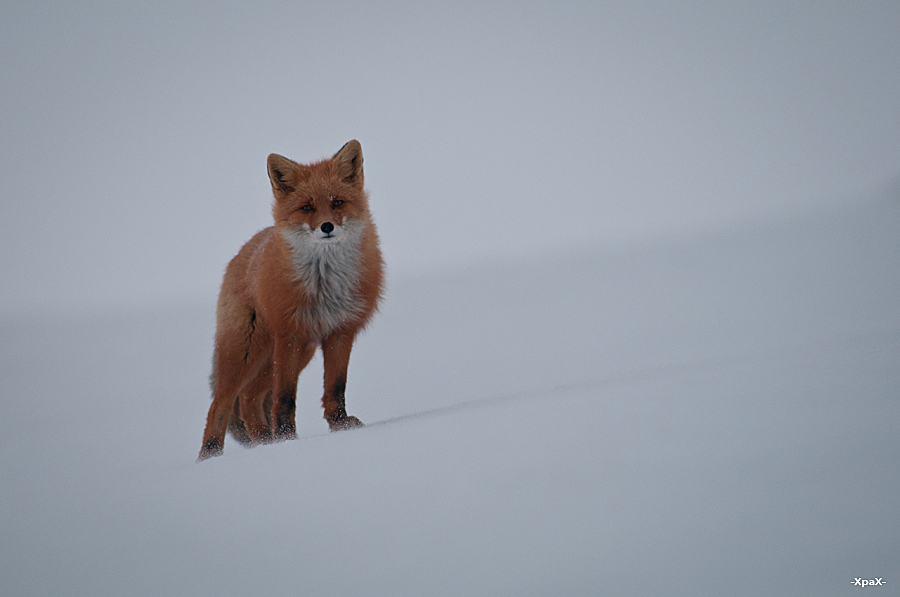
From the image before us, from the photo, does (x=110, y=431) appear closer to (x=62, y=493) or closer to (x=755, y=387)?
(x=62, y=493)

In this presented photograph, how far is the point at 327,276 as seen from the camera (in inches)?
163

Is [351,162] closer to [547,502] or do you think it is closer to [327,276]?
[327,276]

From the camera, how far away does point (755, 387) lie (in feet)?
9.25

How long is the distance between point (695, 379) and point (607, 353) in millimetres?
4055

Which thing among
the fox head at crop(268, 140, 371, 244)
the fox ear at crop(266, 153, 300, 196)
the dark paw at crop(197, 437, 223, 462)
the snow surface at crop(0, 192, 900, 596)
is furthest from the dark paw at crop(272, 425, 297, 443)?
the fox ear at crop(266, 153, 300, 196)

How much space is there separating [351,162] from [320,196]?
0.41 m

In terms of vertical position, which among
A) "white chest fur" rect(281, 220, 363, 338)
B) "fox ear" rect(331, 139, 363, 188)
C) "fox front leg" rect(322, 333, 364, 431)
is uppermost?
"fox ear" rect(331, 139, 363, 188)

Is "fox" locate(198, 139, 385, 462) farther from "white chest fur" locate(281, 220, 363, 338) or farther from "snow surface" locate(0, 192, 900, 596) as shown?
"snow surface" locate(0, 192, 900, 596)

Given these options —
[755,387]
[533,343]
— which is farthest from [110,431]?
[755,387]

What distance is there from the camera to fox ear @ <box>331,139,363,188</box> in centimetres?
422

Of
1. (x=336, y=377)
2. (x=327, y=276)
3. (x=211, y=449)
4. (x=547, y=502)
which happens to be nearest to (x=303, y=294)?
(x=327, y=276)

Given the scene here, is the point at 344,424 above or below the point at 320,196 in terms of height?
below

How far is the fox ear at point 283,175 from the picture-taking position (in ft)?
13.5

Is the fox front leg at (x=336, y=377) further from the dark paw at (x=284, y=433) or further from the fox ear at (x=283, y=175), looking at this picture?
the fox ear at (x=283, y=175)
